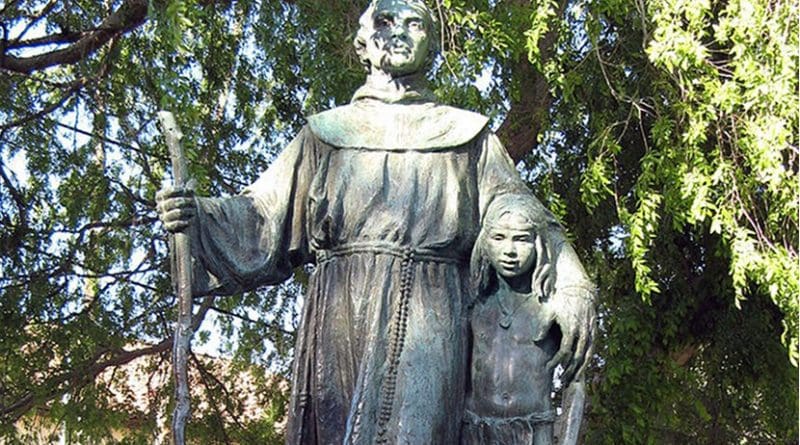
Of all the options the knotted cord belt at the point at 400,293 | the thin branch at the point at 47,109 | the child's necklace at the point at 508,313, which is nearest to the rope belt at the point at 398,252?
the knotted cord belt at the point at 400,293

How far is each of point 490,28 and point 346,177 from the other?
4.82m

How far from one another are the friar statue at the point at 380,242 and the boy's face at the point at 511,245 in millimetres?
113

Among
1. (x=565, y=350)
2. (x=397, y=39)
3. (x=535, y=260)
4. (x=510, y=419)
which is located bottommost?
(x=510, y=419)

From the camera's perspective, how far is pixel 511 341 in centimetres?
519

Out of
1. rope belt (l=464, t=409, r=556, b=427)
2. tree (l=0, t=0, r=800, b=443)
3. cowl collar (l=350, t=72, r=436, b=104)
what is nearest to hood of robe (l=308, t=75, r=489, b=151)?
cowl collar (l=350, t=72, r=436, b=104)

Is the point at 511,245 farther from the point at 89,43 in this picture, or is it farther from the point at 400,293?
the point at 89,43

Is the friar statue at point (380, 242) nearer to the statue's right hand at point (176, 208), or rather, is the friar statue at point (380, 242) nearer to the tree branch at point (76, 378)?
the statue's right hand at point (176, 208)

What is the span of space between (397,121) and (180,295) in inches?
39.9

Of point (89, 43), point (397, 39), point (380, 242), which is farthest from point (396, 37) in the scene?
point (89, 43)

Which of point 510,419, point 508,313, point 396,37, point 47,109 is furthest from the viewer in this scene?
point 47,109

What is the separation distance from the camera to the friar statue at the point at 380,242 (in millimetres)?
5078

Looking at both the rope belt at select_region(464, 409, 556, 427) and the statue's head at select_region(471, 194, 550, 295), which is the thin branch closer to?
the statue's head at select_region(471, 194, 550, 295)

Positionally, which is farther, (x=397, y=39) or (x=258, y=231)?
(x=397, y=39)

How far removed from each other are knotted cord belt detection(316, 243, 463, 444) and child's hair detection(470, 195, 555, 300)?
0.11 metres
